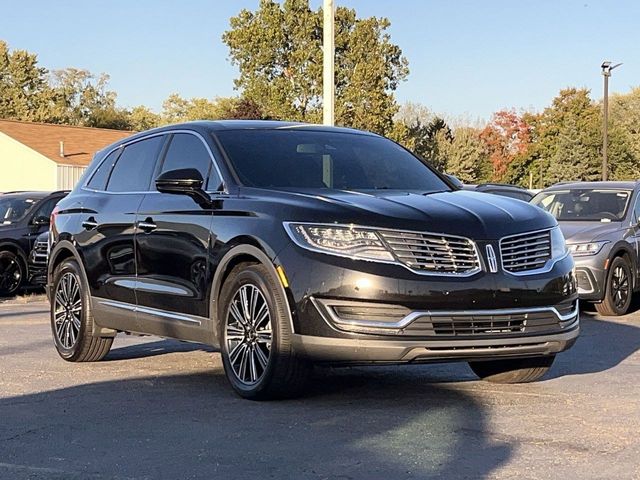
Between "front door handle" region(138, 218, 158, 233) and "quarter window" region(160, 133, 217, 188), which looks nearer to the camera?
"quarter window" region(160, 133, 217, 188)

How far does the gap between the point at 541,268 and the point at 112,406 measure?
2.73 metres

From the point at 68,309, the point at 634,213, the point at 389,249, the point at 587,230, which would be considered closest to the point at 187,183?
the point at 389,249

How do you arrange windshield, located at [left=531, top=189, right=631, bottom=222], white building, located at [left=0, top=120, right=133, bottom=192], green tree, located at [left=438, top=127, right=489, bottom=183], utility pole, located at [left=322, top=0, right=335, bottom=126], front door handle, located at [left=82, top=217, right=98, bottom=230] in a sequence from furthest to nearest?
green tree, located at [left=438, top=127, right=489, bottom=183] < white building, located at [left=0, top=120, right=133, bottom=192] < utility pole, located at [left=322, top=0, right=335, bottom=126] < windshield, located at [left=531, top=189, right=631, bottom=222] < front door handle, located at [left=82, top=217, right=98, bottom=230]

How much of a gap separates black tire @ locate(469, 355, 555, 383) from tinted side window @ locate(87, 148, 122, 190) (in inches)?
133

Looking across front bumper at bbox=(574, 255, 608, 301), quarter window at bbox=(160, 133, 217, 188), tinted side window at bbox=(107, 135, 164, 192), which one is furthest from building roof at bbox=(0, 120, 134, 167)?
quarter window at bbox=(160, 133, 217, 188)

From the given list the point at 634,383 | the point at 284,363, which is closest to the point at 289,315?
the point at 284,363

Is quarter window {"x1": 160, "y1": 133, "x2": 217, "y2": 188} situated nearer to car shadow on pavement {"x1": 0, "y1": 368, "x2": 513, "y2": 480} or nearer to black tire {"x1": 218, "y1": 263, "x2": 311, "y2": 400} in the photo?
black tire {"x1": 218, "y1": 263, "x2": 311, "y2": 400}

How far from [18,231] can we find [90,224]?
928 cm

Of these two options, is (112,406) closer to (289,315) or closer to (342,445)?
(289,315)

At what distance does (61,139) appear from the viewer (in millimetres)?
47969

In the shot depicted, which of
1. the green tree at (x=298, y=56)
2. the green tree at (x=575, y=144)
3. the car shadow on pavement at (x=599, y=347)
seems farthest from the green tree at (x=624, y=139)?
the car shadow on pavement at (x=599, y=347)

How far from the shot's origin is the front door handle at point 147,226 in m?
7.45

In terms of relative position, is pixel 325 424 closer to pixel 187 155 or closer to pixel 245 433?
pixel 245 433

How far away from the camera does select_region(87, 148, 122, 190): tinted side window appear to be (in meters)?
8.67
